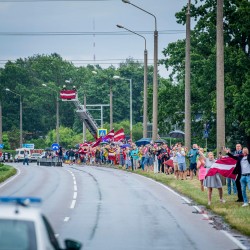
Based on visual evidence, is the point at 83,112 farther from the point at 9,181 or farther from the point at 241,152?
the point at 241,152

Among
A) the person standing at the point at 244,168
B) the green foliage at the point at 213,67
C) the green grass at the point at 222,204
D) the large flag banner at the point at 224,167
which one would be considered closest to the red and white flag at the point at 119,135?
the green foliage at the point at 213,67

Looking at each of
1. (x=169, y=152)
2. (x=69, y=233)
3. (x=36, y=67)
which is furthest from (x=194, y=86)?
(x=36, y=67)

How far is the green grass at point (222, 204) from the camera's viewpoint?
2600cm

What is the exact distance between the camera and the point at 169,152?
57.7m

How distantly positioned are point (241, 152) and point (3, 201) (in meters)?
21.9

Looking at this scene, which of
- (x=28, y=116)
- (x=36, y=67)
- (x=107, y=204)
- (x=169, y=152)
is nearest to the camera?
(x=107, y=204)

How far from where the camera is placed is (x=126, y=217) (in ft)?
94.4

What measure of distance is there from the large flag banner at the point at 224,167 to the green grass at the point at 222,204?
83 cm

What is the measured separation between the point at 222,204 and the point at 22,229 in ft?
72.1

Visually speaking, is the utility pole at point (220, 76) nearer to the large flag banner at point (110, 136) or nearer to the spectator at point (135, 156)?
the spectator at point (135, 156)

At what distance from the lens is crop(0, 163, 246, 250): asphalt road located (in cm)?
2219

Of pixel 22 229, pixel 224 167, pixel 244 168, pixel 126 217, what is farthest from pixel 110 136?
pixel 22 229

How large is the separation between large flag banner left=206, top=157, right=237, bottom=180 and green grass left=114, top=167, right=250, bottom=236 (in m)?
0.83

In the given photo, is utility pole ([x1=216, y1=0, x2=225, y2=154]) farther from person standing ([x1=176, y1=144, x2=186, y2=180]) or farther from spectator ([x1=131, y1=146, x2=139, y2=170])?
spectator ([x1=131, y1=146, x2=139, y2=170])
